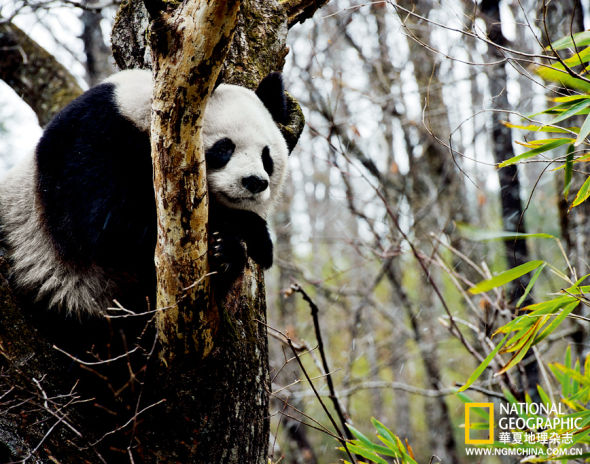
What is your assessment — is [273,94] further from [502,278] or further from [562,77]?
[502,278]

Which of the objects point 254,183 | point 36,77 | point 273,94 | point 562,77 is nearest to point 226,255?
point 254,183

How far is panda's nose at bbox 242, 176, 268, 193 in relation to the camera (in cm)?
274

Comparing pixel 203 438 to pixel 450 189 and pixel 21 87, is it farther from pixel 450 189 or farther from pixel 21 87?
pixel 450 189

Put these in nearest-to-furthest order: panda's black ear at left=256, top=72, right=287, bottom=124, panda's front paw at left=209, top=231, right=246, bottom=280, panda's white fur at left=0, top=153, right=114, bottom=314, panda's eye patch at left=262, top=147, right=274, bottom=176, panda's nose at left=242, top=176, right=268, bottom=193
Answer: panda's front paw at left=209, top=231, right=246, bottom=280 → panda's nose at left=242, top=176, right=268, bottom=193 → panda's white fur at left=0, top=153, right=114, bottom=314 → panda's eye patch at left=262, top=147, right=274, bottom=176 → panda's black ear at left=256, top=72, right=287, bottom=124

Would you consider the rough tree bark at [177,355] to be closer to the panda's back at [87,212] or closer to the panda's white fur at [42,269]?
the panda's white fur at [42,269]

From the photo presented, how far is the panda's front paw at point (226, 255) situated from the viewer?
253 centimetres

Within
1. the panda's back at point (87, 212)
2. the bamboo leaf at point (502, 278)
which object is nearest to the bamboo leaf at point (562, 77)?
the bamboo leaf at point (502, 278)

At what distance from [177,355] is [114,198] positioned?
33.5 inches

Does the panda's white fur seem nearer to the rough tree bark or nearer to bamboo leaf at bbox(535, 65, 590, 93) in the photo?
the rough tree bark

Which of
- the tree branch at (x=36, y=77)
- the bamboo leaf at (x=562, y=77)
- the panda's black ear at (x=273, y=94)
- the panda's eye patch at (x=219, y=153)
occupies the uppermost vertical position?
the tree branch at (x=36, y=77)

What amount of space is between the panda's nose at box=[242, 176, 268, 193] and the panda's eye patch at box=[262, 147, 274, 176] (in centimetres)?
33

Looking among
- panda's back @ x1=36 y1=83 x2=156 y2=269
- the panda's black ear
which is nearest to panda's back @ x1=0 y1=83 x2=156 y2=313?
panda's back @ x1=36 y1=83 x2=156 y2=269

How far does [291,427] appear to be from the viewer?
27.5ft

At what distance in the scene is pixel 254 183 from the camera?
2754 millimetres
